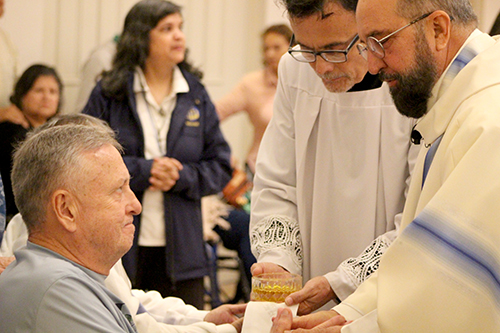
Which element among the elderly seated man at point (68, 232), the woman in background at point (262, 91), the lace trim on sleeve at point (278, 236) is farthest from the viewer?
the woman in background at point (262, 91)

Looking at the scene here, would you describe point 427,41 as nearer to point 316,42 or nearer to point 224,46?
point 316,42

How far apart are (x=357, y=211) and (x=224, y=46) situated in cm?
482

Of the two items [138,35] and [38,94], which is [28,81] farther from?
[138,35]

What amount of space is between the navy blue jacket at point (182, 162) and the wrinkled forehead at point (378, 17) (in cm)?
213

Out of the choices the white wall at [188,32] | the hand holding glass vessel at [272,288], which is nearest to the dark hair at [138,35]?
the white wall at [188,32]

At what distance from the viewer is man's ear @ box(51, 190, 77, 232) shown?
184 centimetres

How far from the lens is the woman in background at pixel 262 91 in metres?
5.61

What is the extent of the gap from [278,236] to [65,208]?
995 mm

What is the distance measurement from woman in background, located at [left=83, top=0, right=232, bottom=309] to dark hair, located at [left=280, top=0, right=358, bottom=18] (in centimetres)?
171

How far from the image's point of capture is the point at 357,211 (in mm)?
2602

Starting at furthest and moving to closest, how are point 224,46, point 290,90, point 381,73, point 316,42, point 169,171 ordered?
point 224,46 < point 169,171 < point 290,90 < point 316,42 < point 381,73

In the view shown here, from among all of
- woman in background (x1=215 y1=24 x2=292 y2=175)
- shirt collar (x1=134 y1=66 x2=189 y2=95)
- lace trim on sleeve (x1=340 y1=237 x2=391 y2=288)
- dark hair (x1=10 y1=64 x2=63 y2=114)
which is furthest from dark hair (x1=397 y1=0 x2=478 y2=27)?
woman in background (x1=215 y1=24 x2=292 y2=175)

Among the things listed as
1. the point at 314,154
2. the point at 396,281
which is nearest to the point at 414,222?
the point at 396,281

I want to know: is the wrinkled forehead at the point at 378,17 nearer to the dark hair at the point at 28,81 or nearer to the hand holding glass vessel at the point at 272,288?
the hand holding glass vessel at the point at 272,288
